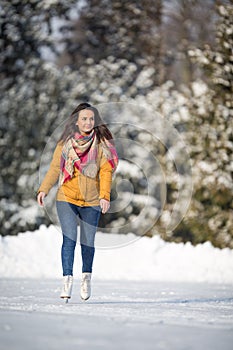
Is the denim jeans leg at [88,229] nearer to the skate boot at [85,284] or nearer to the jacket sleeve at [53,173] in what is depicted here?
the skate boot at [85,284]

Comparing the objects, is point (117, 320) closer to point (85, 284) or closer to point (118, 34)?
point (85, 284)

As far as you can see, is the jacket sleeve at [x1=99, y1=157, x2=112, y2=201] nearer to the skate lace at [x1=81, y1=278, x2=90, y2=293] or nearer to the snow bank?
the skate lace at [x1=81, y1=278, x2=90, y2=293]

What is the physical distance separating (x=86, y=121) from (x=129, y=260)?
656 centimetres

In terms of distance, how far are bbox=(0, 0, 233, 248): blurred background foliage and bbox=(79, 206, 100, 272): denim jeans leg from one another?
1106cm

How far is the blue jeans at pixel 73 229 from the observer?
6.70m

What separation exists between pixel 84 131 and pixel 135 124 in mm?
14522

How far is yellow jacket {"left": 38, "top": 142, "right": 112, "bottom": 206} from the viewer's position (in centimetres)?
670

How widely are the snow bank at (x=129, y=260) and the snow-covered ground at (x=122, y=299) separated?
0.6 inches

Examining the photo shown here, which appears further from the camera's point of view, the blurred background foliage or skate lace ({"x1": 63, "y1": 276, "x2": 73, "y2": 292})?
the blurred background foliage

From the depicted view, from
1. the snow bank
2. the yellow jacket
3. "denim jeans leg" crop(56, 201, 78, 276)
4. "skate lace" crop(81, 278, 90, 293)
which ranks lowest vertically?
the snow bank

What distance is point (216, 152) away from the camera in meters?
17.9

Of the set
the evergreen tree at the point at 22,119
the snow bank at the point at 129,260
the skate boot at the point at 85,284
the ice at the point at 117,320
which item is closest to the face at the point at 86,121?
the skate boot at the point at 85,284

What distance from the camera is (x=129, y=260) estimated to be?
12953 mm

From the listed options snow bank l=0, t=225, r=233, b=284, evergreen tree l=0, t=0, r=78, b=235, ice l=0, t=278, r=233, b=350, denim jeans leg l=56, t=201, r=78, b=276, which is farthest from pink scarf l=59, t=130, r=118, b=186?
evergreen tree l=0, t=0, r=78, b=235
